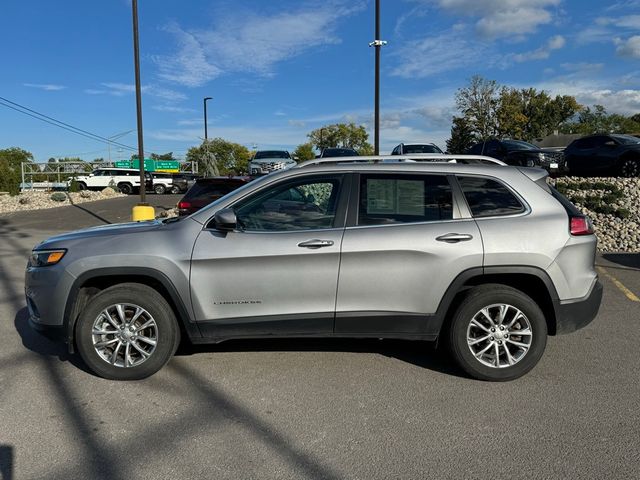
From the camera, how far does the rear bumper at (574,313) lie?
404cm

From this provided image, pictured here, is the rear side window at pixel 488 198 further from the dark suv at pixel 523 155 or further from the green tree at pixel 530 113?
the green tree at pixel 530 113

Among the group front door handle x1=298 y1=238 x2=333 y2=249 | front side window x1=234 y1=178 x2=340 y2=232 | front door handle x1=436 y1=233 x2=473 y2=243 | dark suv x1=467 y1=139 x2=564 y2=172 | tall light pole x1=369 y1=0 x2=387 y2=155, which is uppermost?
tall light pole x1=369 y1=0 x2=387 y2=155

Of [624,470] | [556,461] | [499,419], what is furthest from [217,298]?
[624,470]

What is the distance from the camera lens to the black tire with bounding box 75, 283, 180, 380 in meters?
4.07

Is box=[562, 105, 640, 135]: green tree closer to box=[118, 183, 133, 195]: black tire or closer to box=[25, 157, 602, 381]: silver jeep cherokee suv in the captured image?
box=[118, 183, 133, 195]: black tire

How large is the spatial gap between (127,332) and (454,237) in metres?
2.71

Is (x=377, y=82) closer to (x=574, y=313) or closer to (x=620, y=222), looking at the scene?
(x=620, y=222)

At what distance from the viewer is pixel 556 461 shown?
2963mm

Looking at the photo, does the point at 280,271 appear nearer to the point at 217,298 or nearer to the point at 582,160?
the point at 217,298

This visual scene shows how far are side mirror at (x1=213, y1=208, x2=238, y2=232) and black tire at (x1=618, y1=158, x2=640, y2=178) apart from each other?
15.2 metres

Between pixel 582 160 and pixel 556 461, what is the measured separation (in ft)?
51.4

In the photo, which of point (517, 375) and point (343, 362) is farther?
point (343, 362)

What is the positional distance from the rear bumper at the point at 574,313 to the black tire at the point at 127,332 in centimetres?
308

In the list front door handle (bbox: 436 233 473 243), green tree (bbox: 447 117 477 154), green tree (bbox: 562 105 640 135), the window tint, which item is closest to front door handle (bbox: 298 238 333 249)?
the window tint
